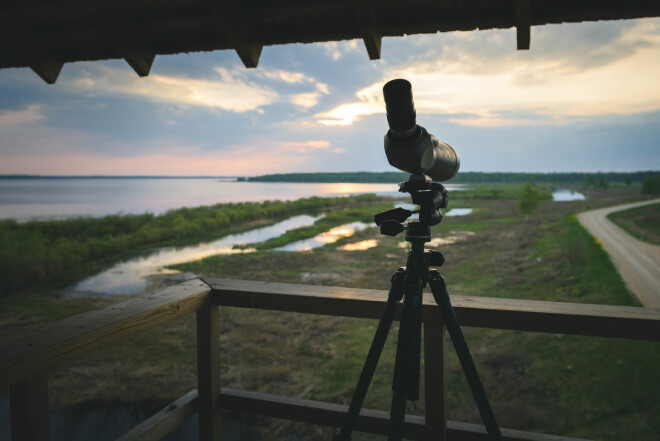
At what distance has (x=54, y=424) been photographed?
5.00 m

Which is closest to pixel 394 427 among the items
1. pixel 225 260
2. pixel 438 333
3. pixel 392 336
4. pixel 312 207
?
pixel 438 333

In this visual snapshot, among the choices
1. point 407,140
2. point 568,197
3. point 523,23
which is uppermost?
point 568,197

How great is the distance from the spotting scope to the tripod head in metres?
0.04

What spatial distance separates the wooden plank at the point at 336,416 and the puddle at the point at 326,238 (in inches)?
635

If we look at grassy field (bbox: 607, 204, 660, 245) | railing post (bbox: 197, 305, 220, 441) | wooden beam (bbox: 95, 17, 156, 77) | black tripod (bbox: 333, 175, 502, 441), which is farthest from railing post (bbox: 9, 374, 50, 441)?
grassy field (bbox: 607, 204, 660, 245)

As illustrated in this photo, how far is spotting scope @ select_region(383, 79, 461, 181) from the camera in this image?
1005mm

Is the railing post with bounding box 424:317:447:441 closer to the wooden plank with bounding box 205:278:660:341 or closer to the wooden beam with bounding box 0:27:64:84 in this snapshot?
the wooden plank with bounding box 205:278:660:341

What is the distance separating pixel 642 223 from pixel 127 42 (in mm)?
41523

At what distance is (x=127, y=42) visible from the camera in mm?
1647

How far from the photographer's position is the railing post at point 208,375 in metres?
1.62

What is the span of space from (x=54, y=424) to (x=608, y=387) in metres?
8.45

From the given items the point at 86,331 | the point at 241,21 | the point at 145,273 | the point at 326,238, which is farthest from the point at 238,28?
the point at 326,238

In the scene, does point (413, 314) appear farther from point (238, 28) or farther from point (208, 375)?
point (238, 28)

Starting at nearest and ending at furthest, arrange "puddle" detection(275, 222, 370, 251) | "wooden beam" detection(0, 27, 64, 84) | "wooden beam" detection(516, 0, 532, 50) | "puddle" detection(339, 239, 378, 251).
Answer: "wooden beam" detection(516, 0, 532, 50), "wooden beam" detection(0, 27, 64, 84), "puddle" detection(339, 239, 378, 251), "puddle" detection(275, 222, 370, 251)
